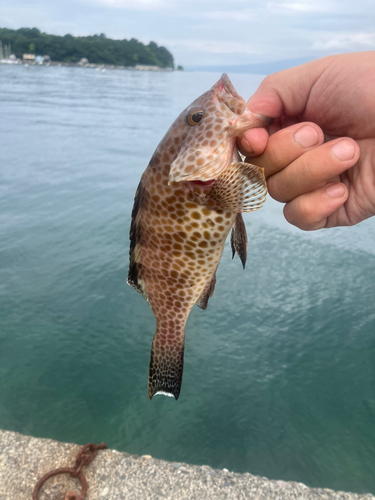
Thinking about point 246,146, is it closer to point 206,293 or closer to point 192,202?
point 192,202

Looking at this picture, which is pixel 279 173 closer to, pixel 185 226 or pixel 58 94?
pixel 185 226

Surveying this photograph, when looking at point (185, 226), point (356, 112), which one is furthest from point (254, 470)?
point (356, 112)

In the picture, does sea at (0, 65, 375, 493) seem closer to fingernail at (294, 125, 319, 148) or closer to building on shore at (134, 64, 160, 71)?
fingernail at (294, 125, 319, 148)

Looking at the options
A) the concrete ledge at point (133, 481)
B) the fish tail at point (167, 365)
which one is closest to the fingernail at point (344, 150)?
the fish tail at point (167, 365)

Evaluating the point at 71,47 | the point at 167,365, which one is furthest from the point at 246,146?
the point at 71,47

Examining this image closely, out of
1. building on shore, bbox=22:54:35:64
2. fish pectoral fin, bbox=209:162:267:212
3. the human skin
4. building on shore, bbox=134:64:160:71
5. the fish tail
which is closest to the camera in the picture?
fish pectoral fin, bbox=209:162:267:212

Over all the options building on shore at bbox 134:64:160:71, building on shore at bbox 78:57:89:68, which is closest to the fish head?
building on shore at bbox 78:57:89:68

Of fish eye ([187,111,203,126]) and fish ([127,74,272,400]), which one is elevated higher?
fish eye ([187,111,203,126])
